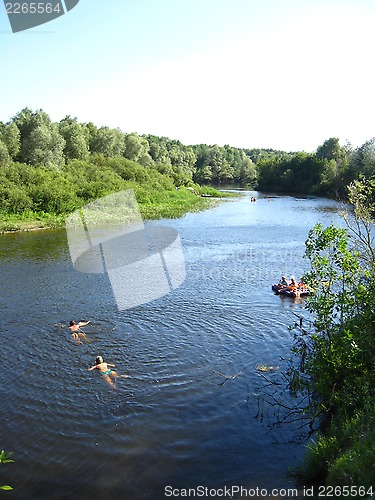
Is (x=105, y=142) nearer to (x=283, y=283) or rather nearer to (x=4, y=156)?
(x=4, y=156)

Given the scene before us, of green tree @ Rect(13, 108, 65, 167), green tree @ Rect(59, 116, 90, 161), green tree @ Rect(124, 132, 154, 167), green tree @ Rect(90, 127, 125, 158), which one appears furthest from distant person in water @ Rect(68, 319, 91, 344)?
green tree @ Rect(124, 132, 154, 167)

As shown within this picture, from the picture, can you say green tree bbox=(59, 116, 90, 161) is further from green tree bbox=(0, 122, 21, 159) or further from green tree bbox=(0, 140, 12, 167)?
green tree bbox=(0, 140, 12, 167)

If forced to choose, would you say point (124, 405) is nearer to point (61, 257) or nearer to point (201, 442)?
point (201, 442)

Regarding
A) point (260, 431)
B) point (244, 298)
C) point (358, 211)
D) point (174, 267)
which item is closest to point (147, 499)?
point (260, 431)

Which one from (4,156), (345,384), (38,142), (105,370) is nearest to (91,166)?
(38,142)

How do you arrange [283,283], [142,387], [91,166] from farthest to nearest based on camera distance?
[91,166] → [283,283] → [142,387]

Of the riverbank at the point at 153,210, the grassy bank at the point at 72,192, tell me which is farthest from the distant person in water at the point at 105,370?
the grassy bank at the point at 72,192

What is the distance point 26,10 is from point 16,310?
16.7 meters

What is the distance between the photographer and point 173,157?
12225 cm

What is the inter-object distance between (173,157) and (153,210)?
6845cm

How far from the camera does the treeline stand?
2312 inches

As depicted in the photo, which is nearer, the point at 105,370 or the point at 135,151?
the point at 105,370

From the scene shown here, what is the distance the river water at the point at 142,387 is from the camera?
10.1 metres

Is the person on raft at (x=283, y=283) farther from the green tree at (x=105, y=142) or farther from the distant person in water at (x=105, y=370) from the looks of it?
the green tree at (x=105, y=142)
